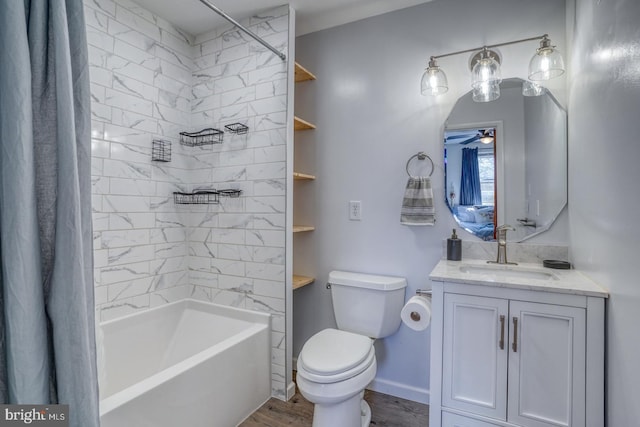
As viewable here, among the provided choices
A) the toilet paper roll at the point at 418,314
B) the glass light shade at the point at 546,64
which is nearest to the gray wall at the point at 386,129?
the glass light shade at the point at 546,64

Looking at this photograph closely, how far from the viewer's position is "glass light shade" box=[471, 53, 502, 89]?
1705 millimetres

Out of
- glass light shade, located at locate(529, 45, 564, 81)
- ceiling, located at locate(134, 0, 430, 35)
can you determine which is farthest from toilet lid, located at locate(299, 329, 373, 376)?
ceiling, located at locate(134, 0, 430, 35)

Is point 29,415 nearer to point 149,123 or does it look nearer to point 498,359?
point 498,359

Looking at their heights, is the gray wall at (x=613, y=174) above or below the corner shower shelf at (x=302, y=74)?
below

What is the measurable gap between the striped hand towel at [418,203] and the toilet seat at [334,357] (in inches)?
30.1

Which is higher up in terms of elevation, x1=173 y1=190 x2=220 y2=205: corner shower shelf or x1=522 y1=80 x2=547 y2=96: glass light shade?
x1=522 y1=80 x2=547 y2=96: glass light shade

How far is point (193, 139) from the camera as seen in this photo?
2.46 metres

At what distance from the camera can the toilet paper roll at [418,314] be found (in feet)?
5.26

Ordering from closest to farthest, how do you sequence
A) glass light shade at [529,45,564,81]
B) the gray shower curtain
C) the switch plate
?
the gray shower curtain → glass light shade at [529,45,564,81] → the switch plate

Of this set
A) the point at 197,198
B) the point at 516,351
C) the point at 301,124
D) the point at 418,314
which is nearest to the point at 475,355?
the point at 516,351

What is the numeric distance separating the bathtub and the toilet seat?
1.49ft

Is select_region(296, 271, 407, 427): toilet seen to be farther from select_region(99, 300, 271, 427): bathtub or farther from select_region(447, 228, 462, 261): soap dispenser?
select_region(99, 300, 271, 427): bathtub

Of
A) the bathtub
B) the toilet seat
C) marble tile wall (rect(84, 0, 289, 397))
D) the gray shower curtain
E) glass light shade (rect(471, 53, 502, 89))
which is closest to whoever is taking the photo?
the gray shower curtain

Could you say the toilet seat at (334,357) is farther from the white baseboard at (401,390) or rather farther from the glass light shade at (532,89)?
the glass light shade at (532,89)
